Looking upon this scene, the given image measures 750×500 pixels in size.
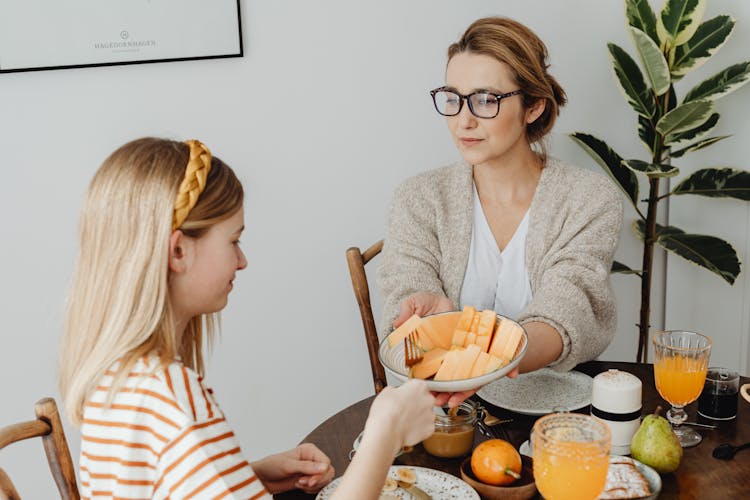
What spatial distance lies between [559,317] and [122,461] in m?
1.01

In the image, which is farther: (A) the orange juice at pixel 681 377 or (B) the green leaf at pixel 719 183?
(B) the green leaf at pixel 719 183

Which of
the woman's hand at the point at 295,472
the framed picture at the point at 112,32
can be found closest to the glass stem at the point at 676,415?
the woman's hand at the point at 295,472

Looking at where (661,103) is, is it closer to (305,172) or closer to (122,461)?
(305,172)

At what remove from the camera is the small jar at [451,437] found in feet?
4.50

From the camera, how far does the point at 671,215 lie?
278cm

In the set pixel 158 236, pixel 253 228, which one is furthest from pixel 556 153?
pixel 158 236

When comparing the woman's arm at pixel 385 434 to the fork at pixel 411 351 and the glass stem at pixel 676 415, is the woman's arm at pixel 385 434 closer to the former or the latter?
the fork at pixel 411 351

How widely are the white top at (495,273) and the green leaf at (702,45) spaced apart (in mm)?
793

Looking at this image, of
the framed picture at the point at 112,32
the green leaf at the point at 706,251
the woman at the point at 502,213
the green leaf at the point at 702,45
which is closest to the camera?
the woman at the point at 502,213

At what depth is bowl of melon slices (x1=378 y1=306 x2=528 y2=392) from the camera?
1.34 meters

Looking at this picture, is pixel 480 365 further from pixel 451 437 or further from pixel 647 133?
pixel 647 133

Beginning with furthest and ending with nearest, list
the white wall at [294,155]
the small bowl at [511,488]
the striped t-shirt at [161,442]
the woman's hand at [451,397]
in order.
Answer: the white wall at [294,155], the woman's hand at [451,397], the small bowl at [511,488], the striped t-shirt at [161,442]

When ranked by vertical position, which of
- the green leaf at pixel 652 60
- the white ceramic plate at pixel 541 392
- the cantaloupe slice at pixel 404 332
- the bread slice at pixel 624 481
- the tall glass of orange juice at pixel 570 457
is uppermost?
the green leaf at pixel 652 60

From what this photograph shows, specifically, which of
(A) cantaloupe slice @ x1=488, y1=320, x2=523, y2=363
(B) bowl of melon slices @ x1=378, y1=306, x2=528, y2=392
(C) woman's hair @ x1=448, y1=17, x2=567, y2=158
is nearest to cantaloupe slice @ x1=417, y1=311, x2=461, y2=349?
(B) bowl of melon slices @ x1=378, y1=306, x2=528, y2=392
